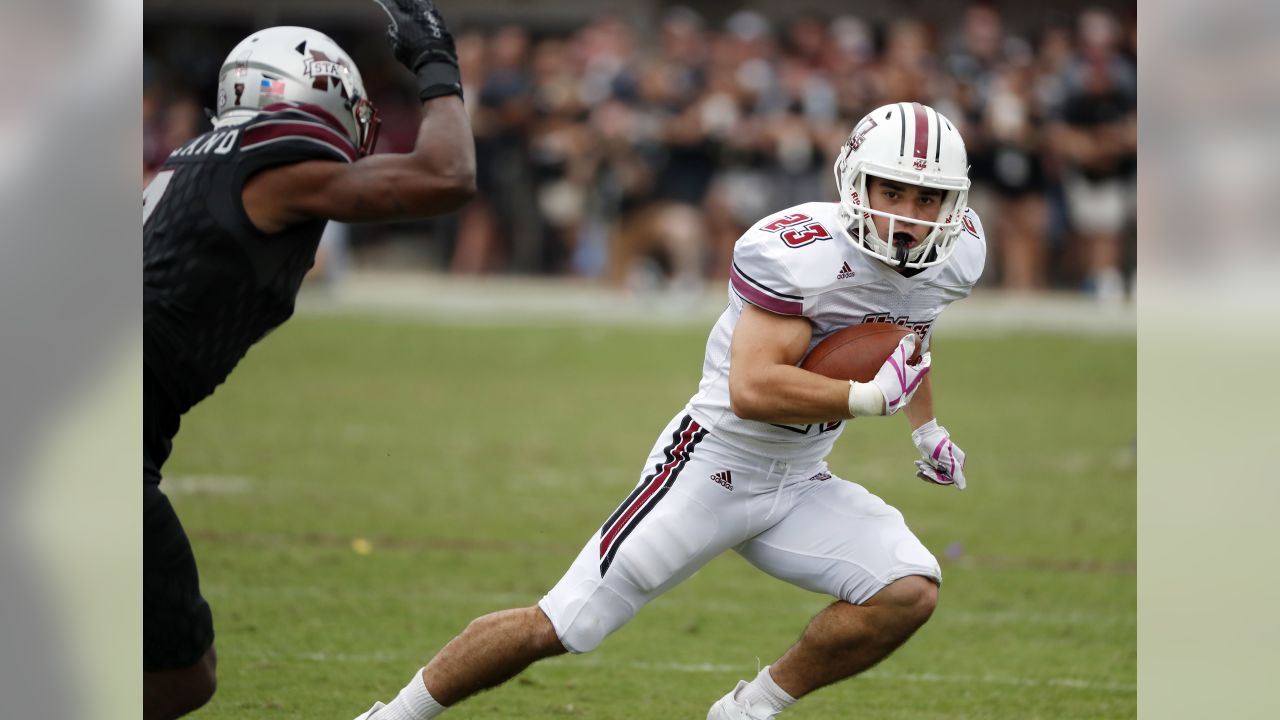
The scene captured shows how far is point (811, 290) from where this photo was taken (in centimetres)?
406

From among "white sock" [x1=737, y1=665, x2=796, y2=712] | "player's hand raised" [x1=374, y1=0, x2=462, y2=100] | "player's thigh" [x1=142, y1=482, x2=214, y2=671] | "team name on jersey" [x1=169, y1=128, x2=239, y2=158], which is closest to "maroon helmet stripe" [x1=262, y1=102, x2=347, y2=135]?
"team name on jersey" [x1=169, y1=128, x2=239, y2=158]

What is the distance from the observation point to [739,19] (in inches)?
760

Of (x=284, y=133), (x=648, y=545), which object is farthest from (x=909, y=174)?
(x=284, y=133)

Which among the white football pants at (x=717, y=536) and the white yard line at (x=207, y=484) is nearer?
the white football pants at (x=717, y=536)

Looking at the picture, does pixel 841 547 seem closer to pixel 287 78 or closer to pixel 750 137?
pixel 287 78

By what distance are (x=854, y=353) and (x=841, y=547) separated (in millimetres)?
509

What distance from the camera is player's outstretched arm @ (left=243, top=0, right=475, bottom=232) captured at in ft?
12.0

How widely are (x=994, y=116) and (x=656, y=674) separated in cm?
1327

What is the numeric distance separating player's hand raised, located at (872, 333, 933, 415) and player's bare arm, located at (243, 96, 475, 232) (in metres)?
1.07

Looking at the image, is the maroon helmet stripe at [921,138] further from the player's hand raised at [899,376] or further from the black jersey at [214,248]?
the black jersey at [214,248]

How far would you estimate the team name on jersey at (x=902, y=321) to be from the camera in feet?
14.0

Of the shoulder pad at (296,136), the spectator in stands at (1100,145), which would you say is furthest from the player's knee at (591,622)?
the spectator in stands at (1100,145)
